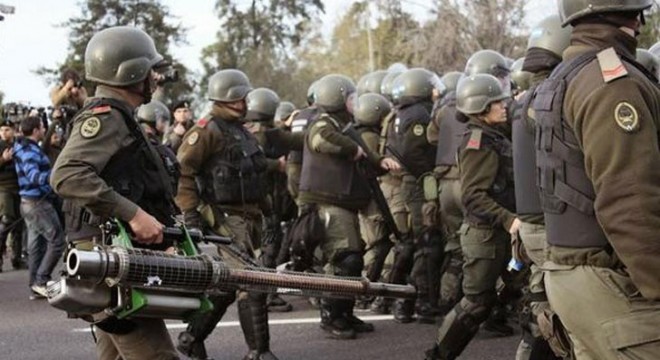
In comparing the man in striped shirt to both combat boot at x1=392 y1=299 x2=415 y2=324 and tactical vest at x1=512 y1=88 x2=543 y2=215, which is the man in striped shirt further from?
tactical vest at x1=512 y1=88 x2=543 y2=215

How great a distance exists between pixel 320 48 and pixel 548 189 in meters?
48.1

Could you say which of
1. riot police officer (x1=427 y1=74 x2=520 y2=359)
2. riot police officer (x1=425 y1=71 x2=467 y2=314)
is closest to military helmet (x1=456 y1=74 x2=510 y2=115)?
riot police officer (x1=427 y1=74 x2=520 y2=359)

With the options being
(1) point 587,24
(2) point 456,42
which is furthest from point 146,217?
(2) point 456,42

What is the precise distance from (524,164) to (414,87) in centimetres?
403

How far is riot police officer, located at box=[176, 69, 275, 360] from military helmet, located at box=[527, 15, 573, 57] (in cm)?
243

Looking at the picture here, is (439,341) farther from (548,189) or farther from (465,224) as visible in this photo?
(548,189)

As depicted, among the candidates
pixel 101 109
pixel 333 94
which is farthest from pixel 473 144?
pixel 101 109

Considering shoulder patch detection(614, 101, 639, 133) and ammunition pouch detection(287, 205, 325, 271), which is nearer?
shoulder patch detection(614, 101, 639, 133)

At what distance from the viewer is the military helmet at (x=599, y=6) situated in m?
3.06

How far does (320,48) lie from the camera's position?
50.7m

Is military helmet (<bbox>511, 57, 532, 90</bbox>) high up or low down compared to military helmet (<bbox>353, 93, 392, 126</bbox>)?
up

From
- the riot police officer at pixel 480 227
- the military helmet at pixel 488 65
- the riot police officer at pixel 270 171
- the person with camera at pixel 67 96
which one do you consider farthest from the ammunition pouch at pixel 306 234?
the person with camera at pixel 67 96

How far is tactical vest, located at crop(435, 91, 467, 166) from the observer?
24.7 feet

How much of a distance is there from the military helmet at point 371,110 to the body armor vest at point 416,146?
28.2 inches
